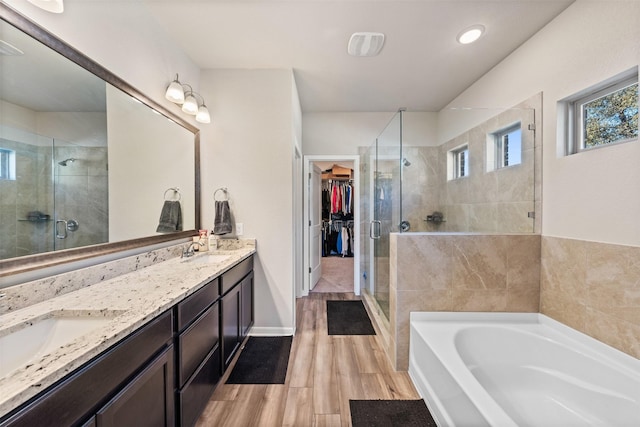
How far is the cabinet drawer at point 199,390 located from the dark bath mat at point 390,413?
895mm

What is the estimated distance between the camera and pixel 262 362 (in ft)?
6.64

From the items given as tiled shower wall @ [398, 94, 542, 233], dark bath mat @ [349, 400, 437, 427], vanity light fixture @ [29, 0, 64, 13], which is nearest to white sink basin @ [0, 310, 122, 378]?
vanity light fixture @ [29, 0, 64, 13]

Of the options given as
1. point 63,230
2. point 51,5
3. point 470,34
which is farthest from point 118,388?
point 470,34

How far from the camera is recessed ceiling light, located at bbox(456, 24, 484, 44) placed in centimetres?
183

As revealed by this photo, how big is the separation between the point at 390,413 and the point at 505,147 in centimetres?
233

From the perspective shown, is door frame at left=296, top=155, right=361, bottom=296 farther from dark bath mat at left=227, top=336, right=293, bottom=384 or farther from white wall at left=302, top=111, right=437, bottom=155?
dark bath mat at left=227, top=336, right=293, bottom=384

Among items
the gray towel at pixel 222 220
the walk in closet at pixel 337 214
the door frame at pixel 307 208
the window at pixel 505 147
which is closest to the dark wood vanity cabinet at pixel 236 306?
the gray towel at pixel 222 220

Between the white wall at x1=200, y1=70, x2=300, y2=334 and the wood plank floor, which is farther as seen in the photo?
the white wall at x1=200, y1=70, x2=300, y2=334

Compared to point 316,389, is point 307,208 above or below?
above

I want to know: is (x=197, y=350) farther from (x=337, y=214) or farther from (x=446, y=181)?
(x=337, y=214)

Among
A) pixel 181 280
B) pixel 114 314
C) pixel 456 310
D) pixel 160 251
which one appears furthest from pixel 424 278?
pixel 160 251

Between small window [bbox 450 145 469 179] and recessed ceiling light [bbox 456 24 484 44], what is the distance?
3.54 ft

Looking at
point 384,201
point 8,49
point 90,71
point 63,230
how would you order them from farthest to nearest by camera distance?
point 384,201
point 90,71
point 63,230
point 8,49

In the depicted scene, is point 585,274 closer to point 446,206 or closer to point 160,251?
point 446,206
